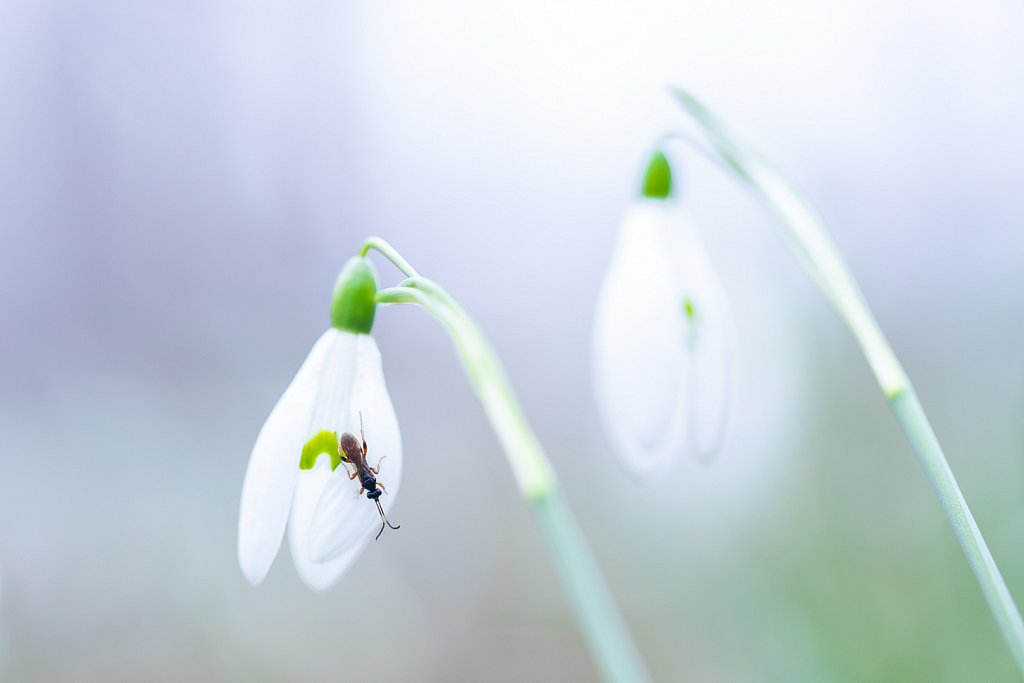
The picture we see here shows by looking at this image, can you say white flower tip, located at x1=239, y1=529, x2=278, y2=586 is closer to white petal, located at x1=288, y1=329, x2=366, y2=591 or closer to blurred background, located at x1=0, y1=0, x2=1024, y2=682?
white petal, located at x1=288, y1=329, x2=366, y2=591

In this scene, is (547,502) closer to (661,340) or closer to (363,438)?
(363,438)

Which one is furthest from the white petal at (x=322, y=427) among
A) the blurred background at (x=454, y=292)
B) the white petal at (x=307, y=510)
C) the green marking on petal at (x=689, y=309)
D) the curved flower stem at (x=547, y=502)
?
the blurred background at (x=454, y=292)

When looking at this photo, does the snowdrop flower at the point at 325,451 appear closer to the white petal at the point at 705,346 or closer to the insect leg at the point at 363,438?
the insect leg at the point at 363,438

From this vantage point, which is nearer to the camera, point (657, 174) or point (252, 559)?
point (252, 559)

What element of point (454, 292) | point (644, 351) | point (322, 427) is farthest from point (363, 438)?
point (454, 292)

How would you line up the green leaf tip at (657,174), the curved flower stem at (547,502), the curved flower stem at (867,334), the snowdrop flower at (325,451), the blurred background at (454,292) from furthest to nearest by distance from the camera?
the blurred background at (454,292), the green leaf tip at (657,174), the snowdrop flower at (325,451), the curved flower stem at (867,334), the curved flower stem at (547,502)

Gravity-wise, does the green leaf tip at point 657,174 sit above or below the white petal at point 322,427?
above

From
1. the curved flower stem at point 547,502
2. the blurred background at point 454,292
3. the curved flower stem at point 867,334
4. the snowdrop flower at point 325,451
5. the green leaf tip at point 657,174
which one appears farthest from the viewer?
→ the blurred background at point 454,292

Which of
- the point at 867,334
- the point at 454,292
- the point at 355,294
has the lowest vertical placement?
the point at 867,334
